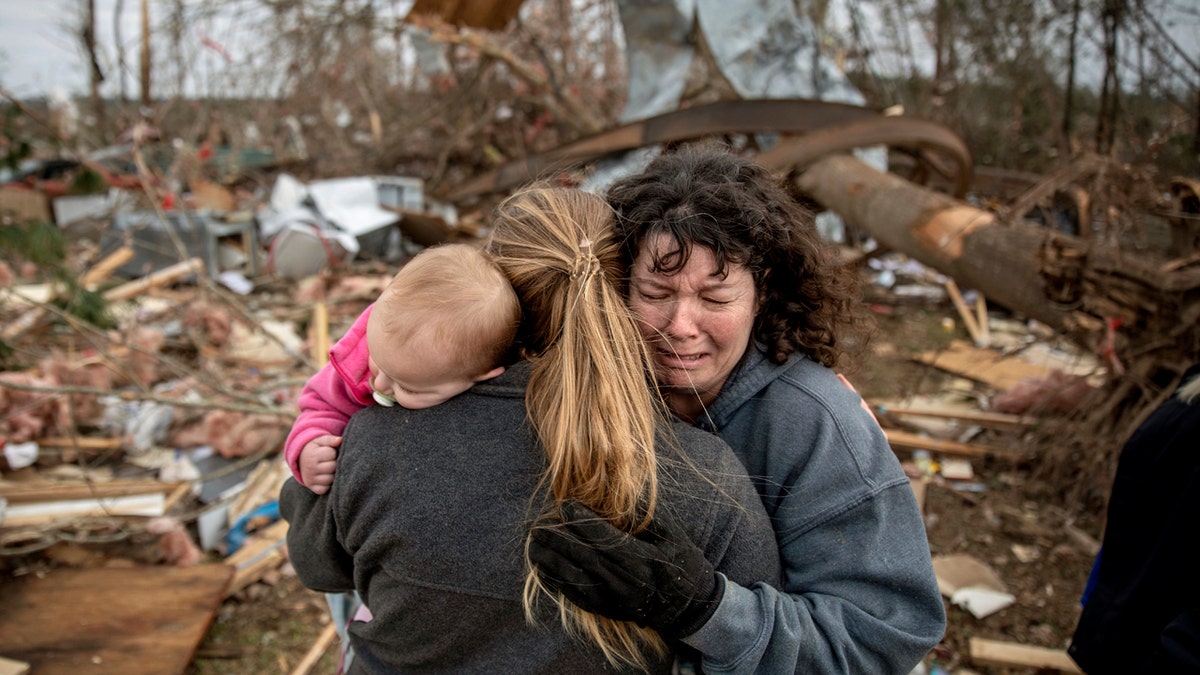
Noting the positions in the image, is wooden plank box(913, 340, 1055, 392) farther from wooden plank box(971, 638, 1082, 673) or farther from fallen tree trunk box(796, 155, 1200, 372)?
wooden plank box(971, 638, 1082, 673)

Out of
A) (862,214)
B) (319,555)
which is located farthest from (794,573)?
(862,214)

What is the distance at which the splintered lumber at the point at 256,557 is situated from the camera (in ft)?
11.9

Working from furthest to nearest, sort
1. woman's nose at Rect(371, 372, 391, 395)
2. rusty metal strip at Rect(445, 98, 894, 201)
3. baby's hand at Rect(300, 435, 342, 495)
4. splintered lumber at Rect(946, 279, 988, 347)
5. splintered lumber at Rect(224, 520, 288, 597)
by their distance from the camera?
splintered lumber at Rect(946, 279, 988, 347), rusty metal strip at Rect(445, 98, 894, 201), splintered lumber at Rect(224, 520, 288, 597), baby's hand at Rect(300, 435, 342, 495), woman's nose at Rect(371, 372, 391, 395)

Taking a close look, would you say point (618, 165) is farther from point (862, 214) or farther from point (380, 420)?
point (380, 420)

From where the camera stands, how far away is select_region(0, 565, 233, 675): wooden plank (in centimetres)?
301

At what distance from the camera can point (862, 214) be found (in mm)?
5246

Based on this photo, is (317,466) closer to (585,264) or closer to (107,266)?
(585,264)

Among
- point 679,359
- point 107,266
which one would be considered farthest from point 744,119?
point 107,266

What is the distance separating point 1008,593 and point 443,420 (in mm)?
3217

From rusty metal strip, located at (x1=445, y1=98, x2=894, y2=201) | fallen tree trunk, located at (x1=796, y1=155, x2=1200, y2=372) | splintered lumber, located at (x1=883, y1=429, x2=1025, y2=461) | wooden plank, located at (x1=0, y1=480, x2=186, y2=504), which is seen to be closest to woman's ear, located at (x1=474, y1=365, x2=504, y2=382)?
→ wooden plank, located at (x1=0, y1=480, x2=186, y2=504)

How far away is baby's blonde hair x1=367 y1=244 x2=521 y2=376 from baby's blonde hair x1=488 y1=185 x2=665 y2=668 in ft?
0.30

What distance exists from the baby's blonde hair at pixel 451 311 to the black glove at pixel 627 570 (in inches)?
12.7

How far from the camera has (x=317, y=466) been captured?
4.99 ft

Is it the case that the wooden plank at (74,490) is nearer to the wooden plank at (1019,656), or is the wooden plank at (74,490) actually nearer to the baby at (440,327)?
the baby at (440,327)
